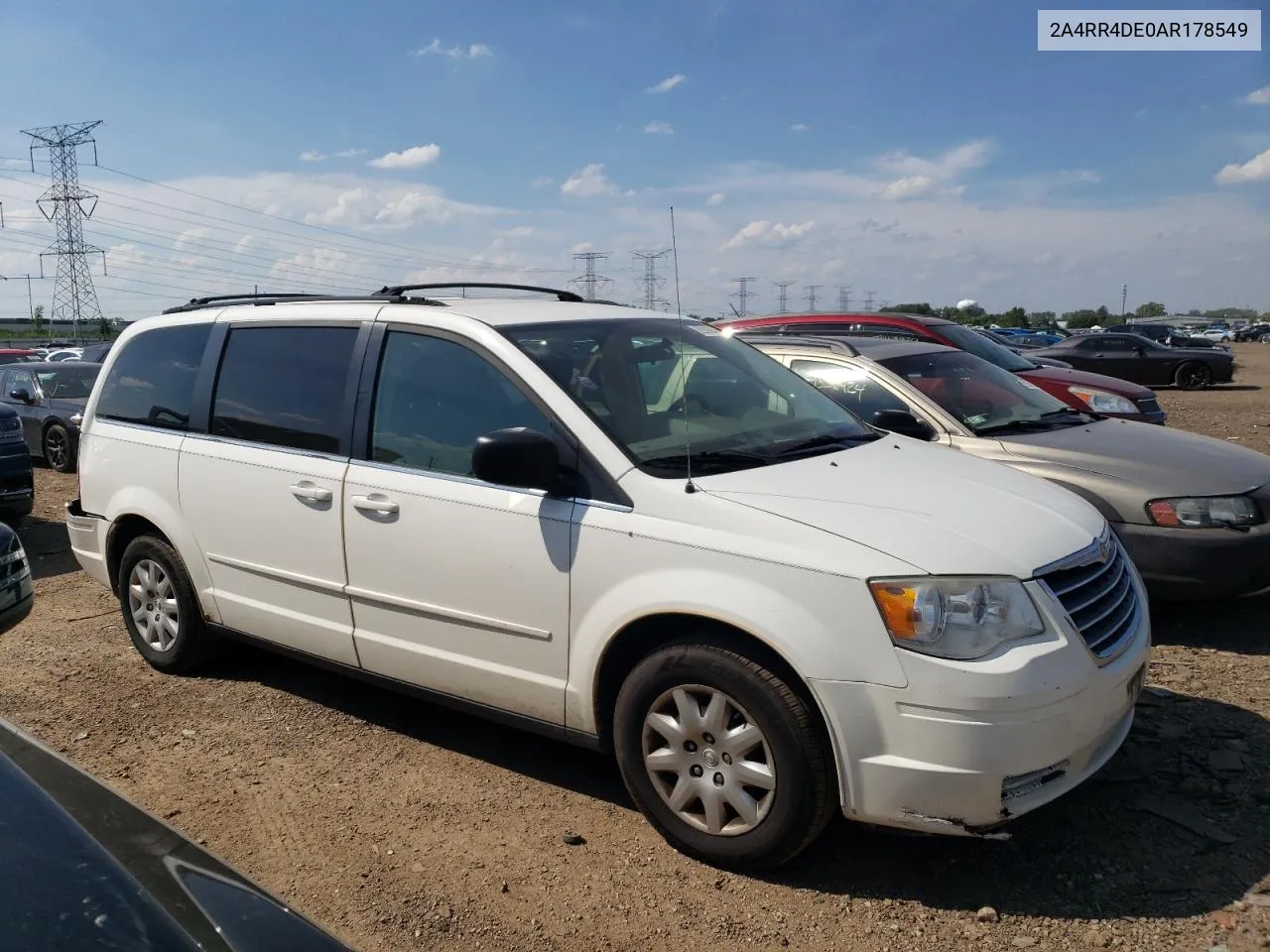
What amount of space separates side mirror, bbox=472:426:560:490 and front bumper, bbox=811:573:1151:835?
1128mm

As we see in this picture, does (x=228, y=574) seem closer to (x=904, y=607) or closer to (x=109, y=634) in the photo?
(x=109, y=634)

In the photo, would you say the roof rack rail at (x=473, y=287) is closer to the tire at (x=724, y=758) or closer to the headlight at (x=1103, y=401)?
the tire at (x=724, y=758)

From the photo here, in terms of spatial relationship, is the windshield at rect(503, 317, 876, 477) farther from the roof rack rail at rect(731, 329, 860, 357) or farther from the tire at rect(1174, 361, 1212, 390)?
the tire at rect(1174, 361, 1212, 390)

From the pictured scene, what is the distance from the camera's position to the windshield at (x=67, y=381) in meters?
13.0

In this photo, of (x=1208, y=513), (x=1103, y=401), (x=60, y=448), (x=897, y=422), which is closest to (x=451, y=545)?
(x=897, y=422)

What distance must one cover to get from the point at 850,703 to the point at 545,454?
1.24 metres

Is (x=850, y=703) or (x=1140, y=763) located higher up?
(x=850, y=703)

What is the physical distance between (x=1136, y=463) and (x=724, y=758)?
325 centimetres

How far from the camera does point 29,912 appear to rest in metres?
1.58

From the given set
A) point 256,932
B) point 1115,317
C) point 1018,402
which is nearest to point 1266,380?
point 1018,402

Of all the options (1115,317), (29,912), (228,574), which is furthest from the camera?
(1115,317)

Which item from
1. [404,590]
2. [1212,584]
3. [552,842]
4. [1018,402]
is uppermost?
[1018,402]

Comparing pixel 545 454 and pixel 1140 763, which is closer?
pixel 545 454

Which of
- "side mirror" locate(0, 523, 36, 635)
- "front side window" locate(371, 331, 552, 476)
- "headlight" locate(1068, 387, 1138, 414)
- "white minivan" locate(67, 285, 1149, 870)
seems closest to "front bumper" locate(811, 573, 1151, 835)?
"white minivan" locate(67, 285, 1149, 870)
